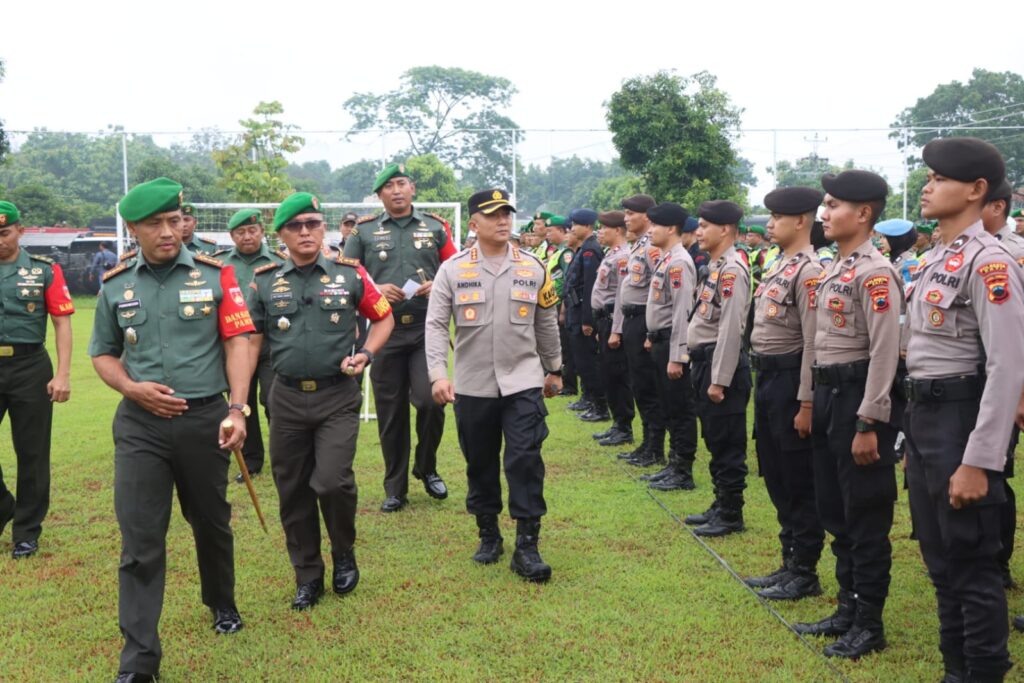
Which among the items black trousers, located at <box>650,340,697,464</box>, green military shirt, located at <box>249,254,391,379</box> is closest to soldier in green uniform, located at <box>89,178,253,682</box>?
green military shirt, located at <box>249,254,391,379</box>

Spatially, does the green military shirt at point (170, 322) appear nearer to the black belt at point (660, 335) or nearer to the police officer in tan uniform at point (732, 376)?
the police officer in tan uniform at point (732, 376)

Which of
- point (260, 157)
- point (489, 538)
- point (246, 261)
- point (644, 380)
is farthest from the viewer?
point (260, 157)

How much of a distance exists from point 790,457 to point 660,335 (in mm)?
2991

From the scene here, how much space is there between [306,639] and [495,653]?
950 millimetres

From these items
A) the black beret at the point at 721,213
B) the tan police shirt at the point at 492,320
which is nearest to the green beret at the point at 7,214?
the tan police shirt at the point at 492,320

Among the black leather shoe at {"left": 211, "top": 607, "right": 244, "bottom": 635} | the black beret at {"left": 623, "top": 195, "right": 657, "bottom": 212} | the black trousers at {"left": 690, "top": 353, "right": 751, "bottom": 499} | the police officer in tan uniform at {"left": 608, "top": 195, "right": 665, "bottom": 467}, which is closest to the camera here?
the black leather shoe at {"left": 211, "top": 607, "right": 244, "bottom": 635}

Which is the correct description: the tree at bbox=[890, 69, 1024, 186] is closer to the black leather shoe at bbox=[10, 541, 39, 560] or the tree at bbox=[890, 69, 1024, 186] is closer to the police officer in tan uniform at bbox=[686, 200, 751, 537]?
the police officer in tan uniform at bbox=[686, 200, 751, 537]

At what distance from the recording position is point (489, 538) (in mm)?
5789

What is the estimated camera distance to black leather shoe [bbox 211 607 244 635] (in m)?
4.71

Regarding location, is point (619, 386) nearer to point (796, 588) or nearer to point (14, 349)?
point (796, 588)

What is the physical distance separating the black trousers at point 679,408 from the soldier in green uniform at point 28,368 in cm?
447

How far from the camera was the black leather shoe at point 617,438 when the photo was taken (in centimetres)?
939

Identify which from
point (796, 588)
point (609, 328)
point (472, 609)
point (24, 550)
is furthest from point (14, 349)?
point (609, 328)

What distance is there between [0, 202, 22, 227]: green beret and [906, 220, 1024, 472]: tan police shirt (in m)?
5.32
